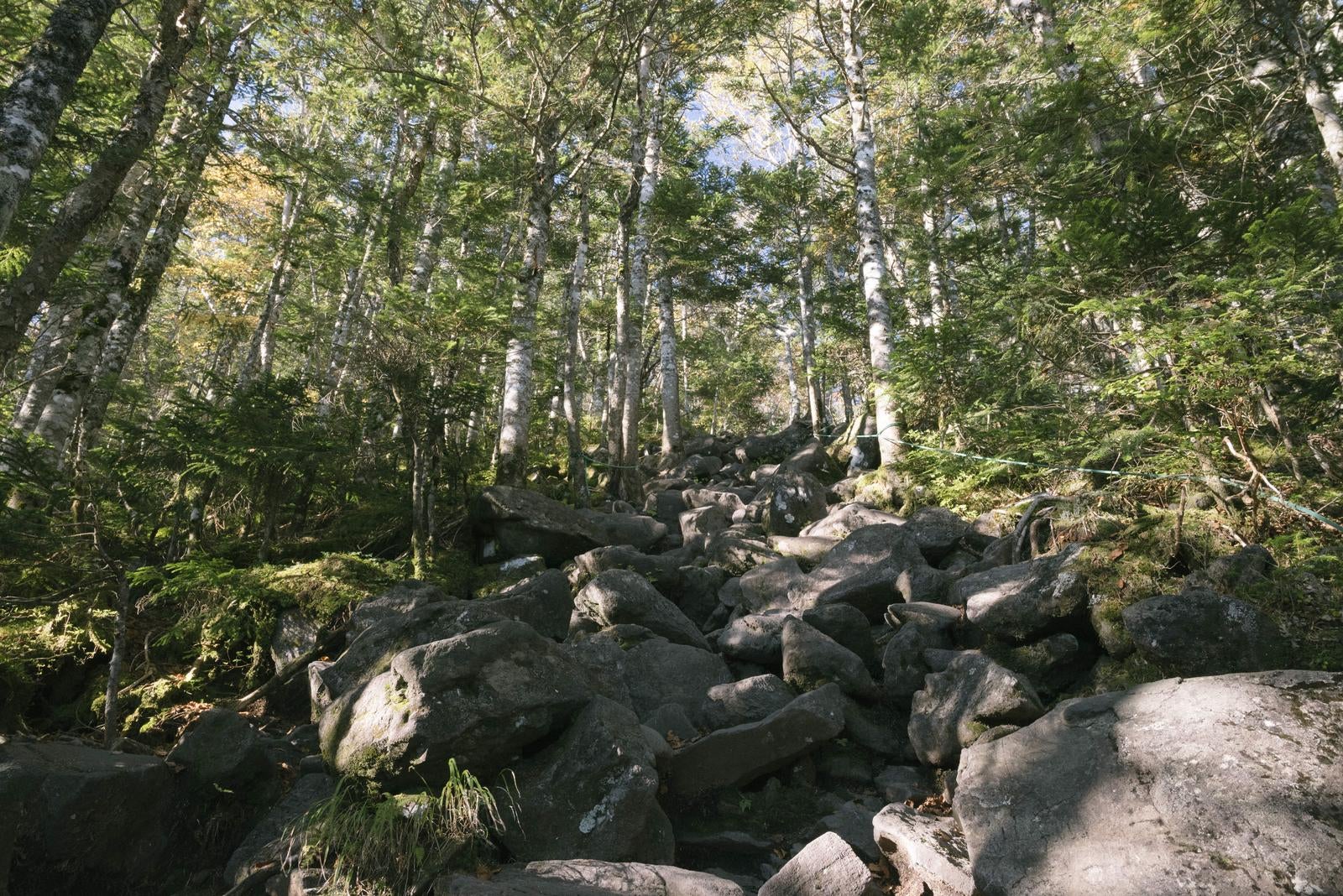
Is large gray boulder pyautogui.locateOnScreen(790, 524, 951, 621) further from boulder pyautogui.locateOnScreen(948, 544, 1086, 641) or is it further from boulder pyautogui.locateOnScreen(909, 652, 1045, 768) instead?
boulder pyautogui.locateOnScreen(909, 652, 1045, 768)

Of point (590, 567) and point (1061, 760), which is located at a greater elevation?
point (590, 567)

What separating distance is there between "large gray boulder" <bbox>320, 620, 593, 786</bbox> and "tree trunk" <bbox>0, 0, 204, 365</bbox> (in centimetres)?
402

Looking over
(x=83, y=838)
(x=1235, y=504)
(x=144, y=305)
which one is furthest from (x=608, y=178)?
(x=83, y=838)

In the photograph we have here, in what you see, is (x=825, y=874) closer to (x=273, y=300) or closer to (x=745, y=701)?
(x=745, y=701)

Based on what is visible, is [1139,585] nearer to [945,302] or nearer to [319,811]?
[319,811]

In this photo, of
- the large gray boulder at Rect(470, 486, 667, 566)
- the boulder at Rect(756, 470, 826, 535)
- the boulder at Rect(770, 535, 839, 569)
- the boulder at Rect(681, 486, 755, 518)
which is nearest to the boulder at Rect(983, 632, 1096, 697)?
the boulder at Rect(770, 535, 839, 569)

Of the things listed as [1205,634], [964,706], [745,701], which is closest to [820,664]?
[745,701]

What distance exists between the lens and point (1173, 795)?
115 inches

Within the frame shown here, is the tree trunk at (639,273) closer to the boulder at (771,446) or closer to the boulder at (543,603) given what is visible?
the boulder at (771,446)

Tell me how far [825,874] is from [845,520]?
257 inches

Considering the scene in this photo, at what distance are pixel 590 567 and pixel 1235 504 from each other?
6429 mm

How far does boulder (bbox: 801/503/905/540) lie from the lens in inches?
368

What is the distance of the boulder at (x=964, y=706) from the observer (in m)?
4.21

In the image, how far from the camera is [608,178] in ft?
64.1
